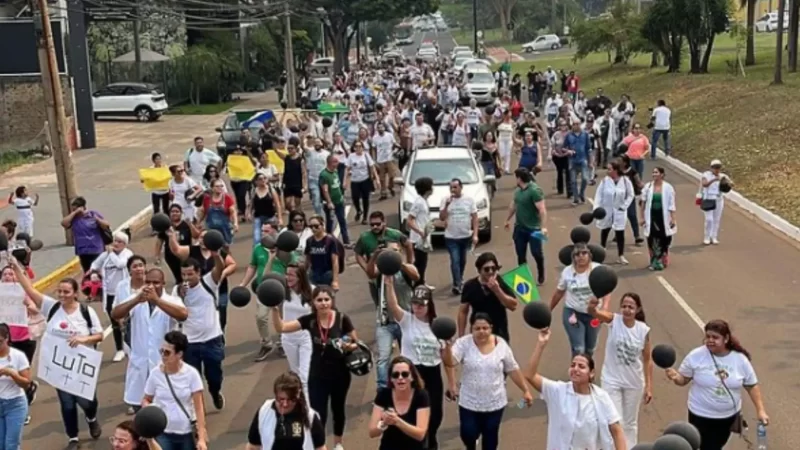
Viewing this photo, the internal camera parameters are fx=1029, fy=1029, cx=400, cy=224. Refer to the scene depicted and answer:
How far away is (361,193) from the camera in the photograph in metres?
17.8

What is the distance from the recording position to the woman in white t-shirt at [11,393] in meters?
7.52

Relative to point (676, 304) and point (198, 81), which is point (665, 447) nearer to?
point (676, 304)

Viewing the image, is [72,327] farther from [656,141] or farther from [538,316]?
[656,141]

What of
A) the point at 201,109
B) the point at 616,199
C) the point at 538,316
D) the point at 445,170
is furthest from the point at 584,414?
the point at 201,109

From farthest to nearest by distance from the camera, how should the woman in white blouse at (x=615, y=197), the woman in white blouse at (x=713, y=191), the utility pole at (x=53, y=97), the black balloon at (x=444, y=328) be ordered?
the utility pole at (x=53, y=97) → the woman in white blouse at (x=713, y=191) → the woman in white blouse at (x=615, y=197) → the black balloon at (x=444, y=328)

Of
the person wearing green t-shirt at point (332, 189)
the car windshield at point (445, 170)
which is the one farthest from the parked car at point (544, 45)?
the person wearing green t-shirt at point (332, 189)

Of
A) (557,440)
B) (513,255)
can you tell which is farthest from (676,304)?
(557,440)

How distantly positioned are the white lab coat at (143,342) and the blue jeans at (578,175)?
1200 cm

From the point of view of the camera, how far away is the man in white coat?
8.16 m

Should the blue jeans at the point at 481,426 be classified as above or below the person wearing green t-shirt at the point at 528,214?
below

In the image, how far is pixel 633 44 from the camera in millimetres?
45781

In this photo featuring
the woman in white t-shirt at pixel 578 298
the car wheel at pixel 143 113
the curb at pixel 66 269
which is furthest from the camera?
the car wheel at pixel 143 113

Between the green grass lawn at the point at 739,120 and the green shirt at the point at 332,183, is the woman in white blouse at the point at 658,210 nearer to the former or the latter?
the green grass lawn at the point at 739,120

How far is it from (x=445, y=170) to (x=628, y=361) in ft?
32.5
